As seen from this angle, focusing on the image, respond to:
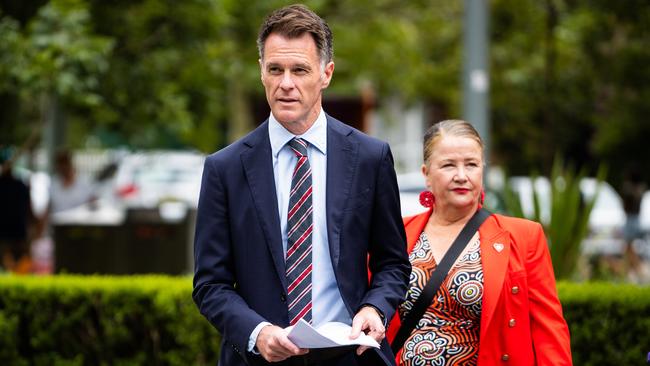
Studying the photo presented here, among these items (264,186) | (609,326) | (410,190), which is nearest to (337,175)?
(264,186)

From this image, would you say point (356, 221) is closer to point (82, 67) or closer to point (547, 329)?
point (547, 329)

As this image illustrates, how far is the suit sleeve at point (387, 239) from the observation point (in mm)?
3643

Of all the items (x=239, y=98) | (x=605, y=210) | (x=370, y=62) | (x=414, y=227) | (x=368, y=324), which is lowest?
(x=605, y=210)

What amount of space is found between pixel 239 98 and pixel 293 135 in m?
23.3

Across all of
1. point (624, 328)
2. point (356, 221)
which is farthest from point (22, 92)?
point (356, 221)

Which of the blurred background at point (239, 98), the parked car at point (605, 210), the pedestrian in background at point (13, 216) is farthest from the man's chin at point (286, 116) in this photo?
the parked car at point (605, 210)

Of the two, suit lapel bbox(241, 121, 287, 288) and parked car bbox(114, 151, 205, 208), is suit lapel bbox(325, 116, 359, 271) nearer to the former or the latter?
suit lapel bbox(241, 121, 287, 288)

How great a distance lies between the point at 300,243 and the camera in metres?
3.53

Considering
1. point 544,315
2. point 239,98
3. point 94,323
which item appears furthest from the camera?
point 239,98

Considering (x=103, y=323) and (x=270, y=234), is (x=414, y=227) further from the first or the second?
(x=103, y=323)

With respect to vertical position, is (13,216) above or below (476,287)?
below

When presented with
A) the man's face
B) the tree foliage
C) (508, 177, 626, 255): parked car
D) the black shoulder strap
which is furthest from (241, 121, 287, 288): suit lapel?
(508, 177, 626, 255): parked car

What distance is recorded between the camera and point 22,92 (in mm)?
10656

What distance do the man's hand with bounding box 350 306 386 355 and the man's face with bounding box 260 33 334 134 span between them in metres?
0.63
